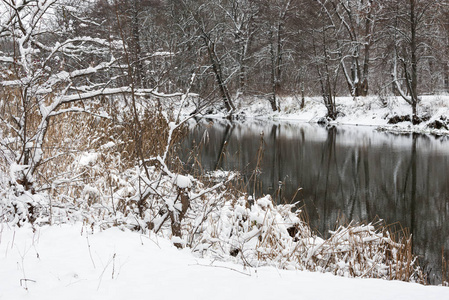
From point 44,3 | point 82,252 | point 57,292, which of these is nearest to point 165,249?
point 82,252

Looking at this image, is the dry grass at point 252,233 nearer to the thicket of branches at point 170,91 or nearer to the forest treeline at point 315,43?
the thicket of branches at point 170,91

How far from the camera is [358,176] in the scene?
1027 cm

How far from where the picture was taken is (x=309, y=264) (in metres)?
4.08

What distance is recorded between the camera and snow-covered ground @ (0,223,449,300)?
1.96m

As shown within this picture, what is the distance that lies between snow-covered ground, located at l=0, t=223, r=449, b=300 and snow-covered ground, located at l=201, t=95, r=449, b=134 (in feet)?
57.5

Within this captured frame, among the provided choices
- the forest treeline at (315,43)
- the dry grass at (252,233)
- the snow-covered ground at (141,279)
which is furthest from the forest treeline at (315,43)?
the snow-covered ground at (141,279)

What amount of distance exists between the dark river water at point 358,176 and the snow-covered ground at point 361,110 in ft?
7.95

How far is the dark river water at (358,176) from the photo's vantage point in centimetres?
652

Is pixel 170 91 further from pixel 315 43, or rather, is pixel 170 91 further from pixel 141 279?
pixel 315 43

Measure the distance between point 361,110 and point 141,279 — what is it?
22.6 m

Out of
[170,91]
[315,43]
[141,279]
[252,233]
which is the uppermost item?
[315,43]

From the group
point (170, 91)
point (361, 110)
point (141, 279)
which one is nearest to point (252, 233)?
point (141, 279)

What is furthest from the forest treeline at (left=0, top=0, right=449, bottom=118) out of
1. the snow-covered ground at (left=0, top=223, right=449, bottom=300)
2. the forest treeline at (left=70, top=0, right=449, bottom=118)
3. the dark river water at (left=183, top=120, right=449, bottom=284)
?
the snow-covered ground at (left=0, top=223, right=449, bottom=300)

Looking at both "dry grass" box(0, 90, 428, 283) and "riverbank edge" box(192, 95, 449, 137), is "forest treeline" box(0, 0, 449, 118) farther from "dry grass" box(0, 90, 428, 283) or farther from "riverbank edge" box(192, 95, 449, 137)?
"dry grass" box(0, 90, 428, 283)
